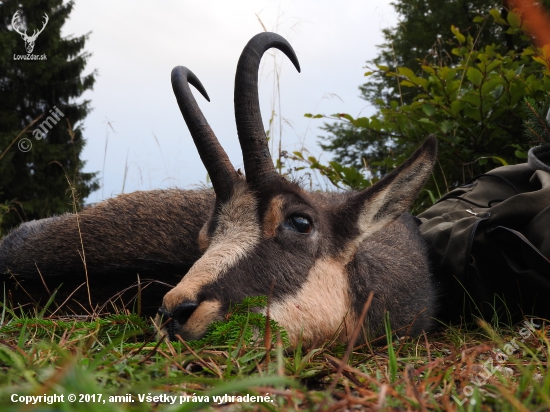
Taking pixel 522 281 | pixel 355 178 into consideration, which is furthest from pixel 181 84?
pixel 355 178

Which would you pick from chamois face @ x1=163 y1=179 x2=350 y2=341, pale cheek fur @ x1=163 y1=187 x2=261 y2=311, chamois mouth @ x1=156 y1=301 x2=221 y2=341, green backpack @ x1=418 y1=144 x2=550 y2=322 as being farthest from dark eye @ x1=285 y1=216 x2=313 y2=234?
green backpack @ x1=418 y1=144 x2=550 y2=322

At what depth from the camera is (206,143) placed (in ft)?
11.2

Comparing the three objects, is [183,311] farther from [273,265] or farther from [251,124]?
[251,124]

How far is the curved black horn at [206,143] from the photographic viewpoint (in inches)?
131

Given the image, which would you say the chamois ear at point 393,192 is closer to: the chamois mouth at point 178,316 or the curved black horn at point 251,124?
the curved black horn at point 251,124

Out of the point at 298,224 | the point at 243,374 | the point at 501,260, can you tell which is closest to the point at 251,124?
the point at 298,224

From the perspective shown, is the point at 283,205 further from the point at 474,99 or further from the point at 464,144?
the point at 464,144

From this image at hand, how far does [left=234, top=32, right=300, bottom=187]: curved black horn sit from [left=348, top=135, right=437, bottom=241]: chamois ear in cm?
64

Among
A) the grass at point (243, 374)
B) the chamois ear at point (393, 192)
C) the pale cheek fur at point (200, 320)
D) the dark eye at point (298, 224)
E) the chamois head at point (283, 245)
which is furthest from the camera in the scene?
the chamois ear at point (393, 192)

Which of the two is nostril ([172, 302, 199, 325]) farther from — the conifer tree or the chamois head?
the conifer tree

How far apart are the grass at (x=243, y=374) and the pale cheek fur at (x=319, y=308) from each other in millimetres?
143

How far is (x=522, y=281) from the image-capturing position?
343cm

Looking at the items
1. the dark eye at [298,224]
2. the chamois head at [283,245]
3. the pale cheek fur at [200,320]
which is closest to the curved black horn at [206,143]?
the chamois head at [283,245]

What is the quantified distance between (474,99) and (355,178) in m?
1.71
